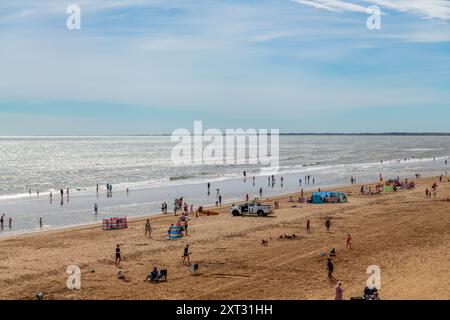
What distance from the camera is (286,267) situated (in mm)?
23312

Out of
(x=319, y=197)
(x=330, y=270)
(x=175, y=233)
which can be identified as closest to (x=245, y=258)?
(x=330, y=270)

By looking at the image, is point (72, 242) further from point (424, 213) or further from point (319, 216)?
point (424, 213)

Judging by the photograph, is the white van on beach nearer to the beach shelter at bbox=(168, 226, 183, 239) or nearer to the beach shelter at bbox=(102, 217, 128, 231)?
the beach shelter at bbox=(102, 217, 128, 231)

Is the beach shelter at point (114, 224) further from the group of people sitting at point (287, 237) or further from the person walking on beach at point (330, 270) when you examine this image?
the person walking on beach at point (330, 270)

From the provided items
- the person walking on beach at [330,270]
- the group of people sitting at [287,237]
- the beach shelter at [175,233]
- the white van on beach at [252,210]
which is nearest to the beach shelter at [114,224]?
the beach shelter at [175,233]

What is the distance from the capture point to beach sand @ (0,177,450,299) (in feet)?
65.4

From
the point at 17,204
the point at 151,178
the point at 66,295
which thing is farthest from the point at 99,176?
the point at 66,295

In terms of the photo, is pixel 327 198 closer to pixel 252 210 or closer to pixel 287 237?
pixel 252 210

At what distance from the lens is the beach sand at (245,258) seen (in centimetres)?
1994

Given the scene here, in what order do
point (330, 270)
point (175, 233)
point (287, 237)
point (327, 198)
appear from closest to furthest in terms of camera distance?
1. point (330, 270)
2. point (287, 237)
3. point (175, 233)
4. point (327, 198)

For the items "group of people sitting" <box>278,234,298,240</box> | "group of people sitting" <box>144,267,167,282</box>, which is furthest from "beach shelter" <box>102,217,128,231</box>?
"group of people sitting" <box>144,267,167,282</box>

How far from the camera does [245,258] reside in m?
25.4
